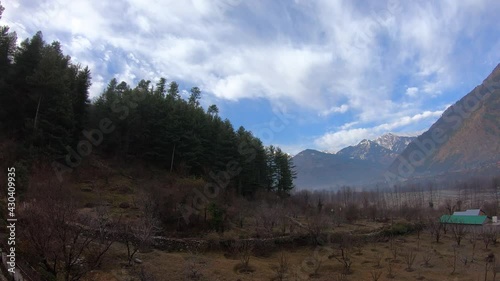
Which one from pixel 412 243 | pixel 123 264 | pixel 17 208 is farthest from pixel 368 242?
pixel 17 208

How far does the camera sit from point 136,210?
86.8 ft

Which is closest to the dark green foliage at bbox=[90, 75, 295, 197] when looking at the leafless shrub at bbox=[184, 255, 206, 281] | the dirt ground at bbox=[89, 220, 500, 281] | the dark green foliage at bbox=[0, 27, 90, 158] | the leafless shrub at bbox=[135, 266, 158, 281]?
the dark green foliage at bbox=[0, 27, 90, 158]

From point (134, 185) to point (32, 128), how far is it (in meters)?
11.0

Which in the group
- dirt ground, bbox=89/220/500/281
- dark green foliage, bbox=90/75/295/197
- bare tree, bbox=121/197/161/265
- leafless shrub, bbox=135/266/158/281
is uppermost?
dark green foliage, bbox=90/75/295/197

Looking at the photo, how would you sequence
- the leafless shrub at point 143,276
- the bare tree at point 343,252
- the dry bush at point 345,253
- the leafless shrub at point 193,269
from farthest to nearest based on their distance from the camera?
the bare tree at point 343,252
the dry bush at point 345,253
the leafless shrub at point 193,269
the leafless shrub at point 143,276

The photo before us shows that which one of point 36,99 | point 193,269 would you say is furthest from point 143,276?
point 36,99

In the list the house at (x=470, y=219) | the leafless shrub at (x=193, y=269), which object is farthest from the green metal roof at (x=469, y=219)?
the leafless shrub at (x=193, y=269)

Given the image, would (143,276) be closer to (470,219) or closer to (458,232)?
(458,232)

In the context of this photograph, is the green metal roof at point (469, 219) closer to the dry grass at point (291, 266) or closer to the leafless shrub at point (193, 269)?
the dry grass at point (291, 266)

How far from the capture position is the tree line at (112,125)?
30250 mm

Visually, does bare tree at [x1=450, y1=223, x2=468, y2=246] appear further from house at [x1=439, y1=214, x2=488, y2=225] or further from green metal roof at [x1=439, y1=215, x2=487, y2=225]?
green metal roof at [x1=439, y1=215, x2=487, y2=225]

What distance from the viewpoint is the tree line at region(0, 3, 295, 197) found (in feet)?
99.2

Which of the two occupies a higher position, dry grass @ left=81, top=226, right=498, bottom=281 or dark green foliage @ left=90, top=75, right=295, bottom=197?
dark green foliage @ left=90, top=75, right=295, bottom=197

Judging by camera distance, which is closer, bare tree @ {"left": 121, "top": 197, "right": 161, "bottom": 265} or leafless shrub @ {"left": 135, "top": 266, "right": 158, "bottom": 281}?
leafless shrub @ {"left": 135, "top": 266, "right": 158, "bottom": 281}
